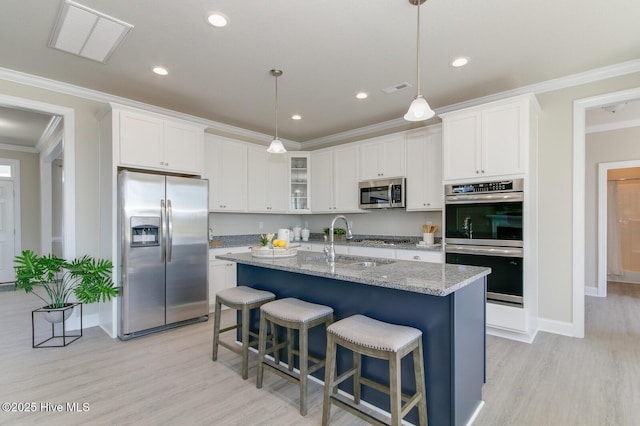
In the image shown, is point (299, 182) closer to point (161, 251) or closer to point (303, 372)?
point (161, 251)

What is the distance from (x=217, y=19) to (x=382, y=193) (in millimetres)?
3075

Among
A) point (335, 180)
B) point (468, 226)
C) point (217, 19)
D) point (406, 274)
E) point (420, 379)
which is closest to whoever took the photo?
point (420, 379)

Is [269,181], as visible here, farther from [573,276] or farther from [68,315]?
[573,276]

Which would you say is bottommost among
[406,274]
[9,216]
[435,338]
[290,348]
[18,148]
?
[290,348]

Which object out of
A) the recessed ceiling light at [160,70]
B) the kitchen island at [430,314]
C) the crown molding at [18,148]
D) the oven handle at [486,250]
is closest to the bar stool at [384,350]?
the kitchen island at [430,314]

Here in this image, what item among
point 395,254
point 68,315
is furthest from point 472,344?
point 68,315

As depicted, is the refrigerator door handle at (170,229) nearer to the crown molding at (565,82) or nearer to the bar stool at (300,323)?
the bar stool at (300,323)

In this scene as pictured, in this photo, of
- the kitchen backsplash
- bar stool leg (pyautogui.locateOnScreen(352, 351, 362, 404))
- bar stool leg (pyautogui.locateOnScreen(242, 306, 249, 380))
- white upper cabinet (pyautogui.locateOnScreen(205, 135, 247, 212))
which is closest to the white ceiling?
white upper cabinet (pyautogui.locateOnScreen(205, 135, 247, 212))

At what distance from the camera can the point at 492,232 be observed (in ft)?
11.1

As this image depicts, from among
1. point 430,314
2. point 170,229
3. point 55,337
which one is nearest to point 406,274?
point 430,314

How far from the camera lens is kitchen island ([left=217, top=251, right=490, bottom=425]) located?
180cm

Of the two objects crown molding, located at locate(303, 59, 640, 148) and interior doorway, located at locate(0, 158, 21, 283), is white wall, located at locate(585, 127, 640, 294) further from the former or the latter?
Result: interior doorway, located at locate(0, 158, 21, 283)

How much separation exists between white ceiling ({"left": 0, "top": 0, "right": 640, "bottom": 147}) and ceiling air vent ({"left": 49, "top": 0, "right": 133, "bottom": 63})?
7cm

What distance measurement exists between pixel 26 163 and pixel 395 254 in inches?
292
